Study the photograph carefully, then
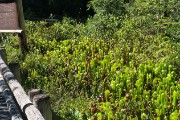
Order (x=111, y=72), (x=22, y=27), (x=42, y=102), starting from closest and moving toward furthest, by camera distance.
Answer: (x=42, y=102) < (x=111, y=72) < (x=22, y=27)

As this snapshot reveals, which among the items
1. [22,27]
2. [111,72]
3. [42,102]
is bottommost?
[111,72]

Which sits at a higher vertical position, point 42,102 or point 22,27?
point 22,27

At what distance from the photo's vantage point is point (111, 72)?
616 centimetres

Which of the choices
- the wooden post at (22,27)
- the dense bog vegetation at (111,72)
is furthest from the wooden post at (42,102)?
the wooden post at (22,27)

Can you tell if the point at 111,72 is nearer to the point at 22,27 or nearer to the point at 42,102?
the point at 22,27

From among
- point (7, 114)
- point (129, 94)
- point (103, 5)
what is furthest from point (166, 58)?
point (103, 5)

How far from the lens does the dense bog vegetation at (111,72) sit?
4.95 m

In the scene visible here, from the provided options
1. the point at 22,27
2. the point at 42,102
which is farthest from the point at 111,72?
the point at 42,102

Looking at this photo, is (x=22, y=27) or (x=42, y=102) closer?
(x=42, y=102)

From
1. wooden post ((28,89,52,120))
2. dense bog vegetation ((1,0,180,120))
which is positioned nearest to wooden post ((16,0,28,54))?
dense bog vegetation ((1,0,180,120))

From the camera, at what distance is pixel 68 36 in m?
9.96

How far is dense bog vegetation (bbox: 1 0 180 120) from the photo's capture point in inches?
→ 195

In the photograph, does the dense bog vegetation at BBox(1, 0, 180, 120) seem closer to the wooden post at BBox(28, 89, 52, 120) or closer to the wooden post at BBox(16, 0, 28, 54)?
the wooden post at BBox(16, 0, 28, 54)

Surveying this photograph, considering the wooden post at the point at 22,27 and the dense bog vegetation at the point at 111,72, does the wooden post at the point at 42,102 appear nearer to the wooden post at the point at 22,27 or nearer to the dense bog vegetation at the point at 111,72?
the dense bog vegetation at the point at 111,72
